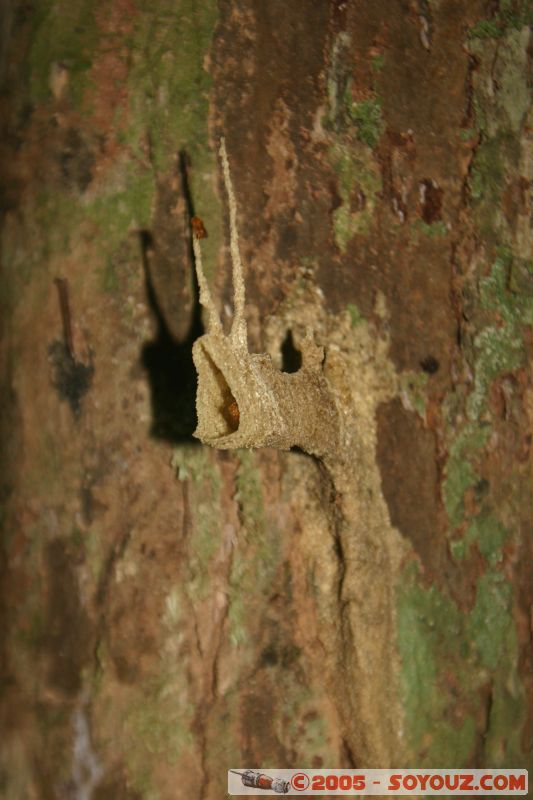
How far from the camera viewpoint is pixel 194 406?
1073 millimetres

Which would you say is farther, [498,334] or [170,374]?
[498,334]

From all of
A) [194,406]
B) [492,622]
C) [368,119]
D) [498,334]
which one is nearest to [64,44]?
[368,119]

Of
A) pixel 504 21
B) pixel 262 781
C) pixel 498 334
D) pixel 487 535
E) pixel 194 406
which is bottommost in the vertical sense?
pixel 262 781

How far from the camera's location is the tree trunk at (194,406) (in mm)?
1068

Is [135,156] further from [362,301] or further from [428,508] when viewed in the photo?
[428,508]

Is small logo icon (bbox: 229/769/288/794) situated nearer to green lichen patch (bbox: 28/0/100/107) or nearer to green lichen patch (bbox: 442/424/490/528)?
green lichen patch (bbox: 442/424/490/528)

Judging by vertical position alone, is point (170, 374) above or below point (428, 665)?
above

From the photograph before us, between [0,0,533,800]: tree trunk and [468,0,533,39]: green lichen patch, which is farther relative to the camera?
[468,0,533,39]: green lichen patch

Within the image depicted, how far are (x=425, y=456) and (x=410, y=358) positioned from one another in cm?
13

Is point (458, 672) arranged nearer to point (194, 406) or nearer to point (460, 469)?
point (460, 469)

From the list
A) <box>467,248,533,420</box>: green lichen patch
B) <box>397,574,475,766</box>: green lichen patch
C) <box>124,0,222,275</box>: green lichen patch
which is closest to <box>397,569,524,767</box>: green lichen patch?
<box>397,574,475,766</box>: green lichen patch

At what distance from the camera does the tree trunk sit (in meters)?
1.07

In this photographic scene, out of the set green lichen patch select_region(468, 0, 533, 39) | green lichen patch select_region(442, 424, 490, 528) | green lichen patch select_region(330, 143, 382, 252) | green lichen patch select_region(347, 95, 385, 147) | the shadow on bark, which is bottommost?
green lichen patch select_region(442, 424, 490, 528)

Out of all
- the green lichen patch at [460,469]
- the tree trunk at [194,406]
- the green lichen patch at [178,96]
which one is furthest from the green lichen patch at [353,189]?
the green lichen patch at [460,469]
